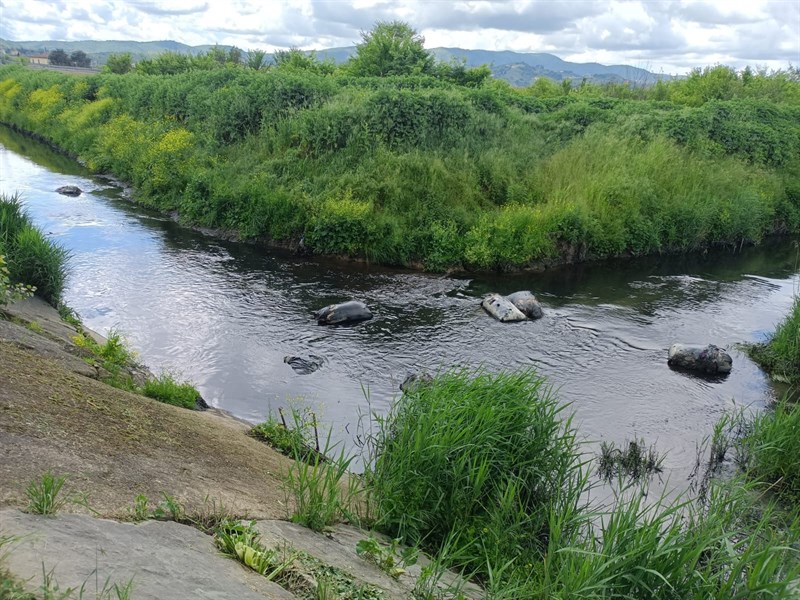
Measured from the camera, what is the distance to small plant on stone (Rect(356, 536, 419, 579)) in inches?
209

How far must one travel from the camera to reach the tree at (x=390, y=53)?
1357 inches

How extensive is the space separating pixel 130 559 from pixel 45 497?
0.72 metres

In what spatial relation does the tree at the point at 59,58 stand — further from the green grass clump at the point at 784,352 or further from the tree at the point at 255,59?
the green grass clump at the point at 784,352

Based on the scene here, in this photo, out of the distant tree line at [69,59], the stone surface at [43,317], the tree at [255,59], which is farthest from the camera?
the distant tree line at [69,59]

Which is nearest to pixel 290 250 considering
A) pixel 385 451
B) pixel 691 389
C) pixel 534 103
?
pixel 691 389

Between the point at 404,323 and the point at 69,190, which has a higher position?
the point at 69,190

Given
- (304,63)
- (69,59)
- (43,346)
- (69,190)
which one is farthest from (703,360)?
(69,59)

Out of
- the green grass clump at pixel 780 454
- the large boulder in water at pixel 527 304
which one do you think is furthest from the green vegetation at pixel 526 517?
the large boulder in water at pixel 527 304

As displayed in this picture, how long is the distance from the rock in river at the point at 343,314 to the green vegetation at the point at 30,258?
5.20 m

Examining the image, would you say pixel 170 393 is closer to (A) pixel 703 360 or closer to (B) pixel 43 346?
(B) pixel 43 346

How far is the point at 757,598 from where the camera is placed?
464 centimetres

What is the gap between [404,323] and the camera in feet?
47.1

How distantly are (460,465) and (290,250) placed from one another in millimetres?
14046

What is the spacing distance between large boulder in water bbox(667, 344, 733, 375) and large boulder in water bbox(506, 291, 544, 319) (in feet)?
10.8
